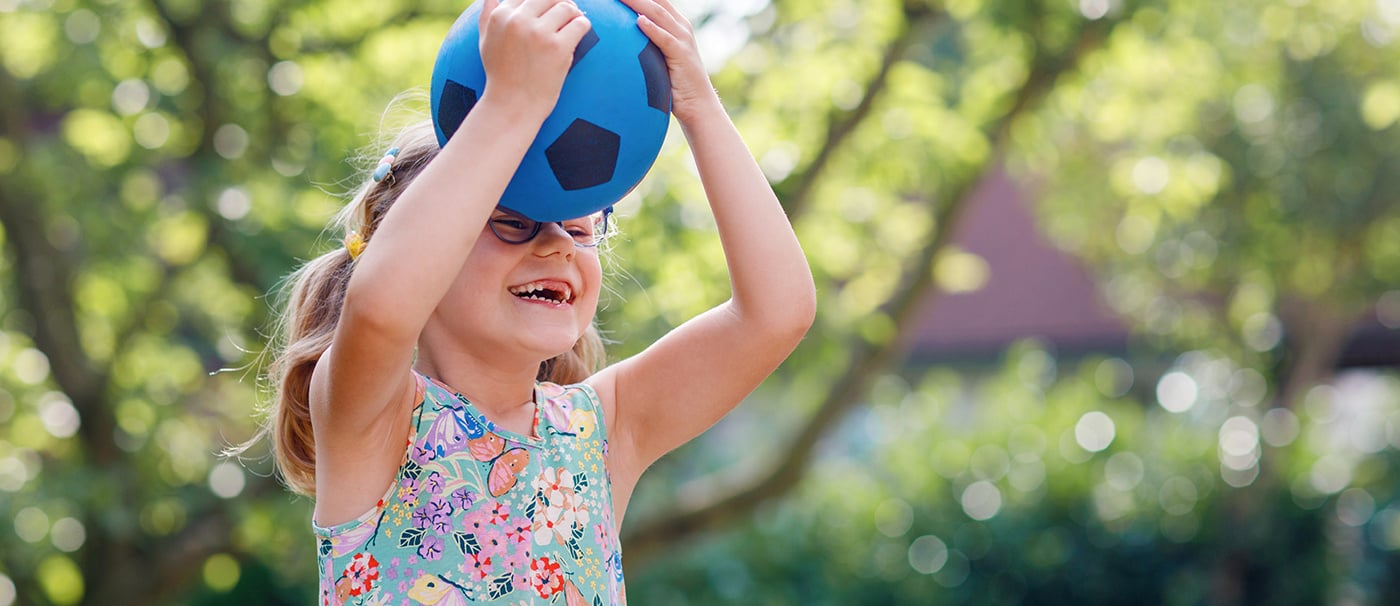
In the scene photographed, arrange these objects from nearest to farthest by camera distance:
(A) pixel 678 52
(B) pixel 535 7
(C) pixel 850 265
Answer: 1. (B) pixel 535 7
2. (A) pixel 678 52
3. (C) pixel 850 265

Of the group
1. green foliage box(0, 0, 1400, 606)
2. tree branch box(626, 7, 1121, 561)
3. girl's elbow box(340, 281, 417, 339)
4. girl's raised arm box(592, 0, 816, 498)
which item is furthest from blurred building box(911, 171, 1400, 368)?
girl's elbow box(340, 281, 417, 339)

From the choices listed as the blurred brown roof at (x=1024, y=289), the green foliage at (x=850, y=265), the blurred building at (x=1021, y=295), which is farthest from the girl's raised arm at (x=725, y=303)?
the blurred brown roof at (x=1024, y=289)

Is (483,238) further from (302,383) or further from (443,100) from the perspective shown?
(302,383)

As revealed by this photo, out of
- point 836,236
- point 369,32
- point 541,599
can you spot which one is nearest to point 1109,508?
point 836,236

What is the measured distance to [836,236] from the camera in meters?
7.40

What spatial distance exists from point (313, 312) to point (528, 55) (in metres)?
0.71

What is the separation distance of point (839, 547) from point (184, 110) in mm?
5466

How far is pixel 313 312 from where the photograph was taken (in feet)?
7.38

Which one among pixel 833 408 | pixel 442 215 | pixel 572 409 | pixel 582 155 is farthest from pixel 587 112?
pixel 833 408

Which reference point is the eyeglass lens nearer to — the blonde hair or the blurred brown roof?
the blonde hair

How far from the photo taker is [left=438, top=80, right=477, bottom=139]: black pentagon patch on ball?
1913 millimetres

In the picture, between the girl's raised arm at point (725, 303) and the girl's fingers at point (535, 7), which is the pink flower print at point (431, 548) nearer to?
the girl's raised arm at point (725, 303)

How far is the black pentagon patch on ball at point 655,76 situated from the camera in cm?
195

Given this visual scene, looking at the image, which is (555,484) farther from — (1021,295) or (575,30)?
(1021,295)
